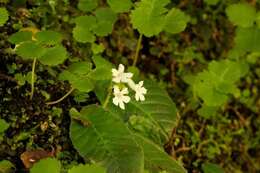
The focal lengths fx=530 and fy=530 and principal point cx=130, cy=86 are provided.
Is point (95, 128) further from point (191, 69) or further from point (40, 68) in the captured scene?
point (191, 69)

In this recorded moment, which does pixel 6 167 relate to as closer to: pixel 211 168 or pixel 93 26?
pixel 93 26

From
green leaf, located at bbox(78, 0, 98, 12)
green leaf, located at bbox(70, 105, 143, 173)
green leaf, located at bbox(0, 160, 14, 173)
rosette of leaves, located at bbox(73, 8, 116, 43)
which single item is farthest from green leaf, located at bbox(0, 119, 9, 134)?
green leaf, located at bbox(78, 0, 98, 12)

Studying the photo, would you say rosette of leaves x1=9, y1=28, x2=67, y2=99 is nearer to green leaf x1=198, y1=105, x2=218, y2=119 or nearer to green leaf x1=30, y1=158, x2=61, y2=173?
green leaf x1=30, y1=158, x2=61, y2=173

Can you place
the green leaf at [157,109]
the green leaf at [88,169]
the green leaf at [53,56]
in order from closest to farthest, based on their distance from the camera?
the green leaf at [88,169], the green leaf at [53,56], the green leaf at [157,109]

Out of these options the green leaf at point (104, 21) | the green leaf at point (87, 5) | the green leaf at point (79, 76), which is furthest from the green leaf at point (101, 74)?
the green leaf at point (87, 5)

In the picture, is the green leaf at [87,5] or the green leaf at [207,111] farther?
the green leaf at [207,111]

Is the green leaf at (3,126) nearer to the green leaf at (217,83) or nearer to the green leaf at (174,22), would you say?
the green leaf at (174,22)
